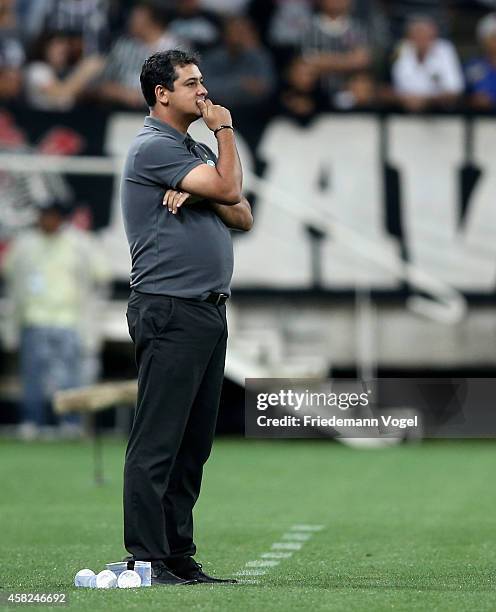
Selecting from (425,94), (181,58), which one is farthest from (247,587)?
(425,94)

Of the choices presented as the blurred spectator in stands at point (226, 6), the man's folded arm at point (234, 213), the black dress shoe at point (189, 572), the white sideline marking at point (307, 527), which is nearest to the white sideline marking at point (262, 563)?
the black dress shoe at point (189, 572)

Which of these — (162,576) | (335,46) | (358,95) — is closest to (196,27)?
(335,46)

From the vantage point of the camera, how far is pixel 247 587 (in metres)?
6.71

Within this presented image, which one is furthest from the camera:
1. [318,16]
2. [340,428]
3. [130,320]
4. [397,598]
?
[318,16]

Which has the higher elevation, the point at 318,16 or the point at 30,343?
the point at 318,16

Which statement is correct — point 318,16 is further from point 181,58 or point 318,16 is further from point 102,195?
point 181,58

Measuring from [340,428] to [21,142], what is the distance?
1205 cm

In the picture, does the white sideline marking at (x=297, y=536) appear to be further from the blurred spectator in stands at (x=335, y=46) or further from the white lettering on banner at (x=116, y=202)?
the blurred spectator in stands at (x=335, y=46)

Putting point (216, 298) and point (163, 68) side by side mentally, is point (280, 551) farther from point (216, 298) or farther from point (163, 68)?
point (163, 68)

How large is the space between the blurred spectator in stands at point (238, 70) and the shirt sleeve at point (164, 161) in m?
12.5

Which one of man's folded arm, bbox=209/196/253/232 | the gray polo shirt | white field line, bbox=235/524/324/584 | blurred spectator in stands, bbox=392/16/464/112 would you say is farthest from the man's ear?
blurred spectator in stands, bbox=392/16/464/112

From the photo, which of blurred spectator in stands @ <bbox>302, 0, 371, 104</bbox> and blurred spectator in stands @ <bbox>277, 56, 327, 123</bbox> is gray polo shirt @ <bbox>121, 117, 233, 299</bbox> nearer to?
blurred spectator in stands @ <bbox>277, 56, 327, 123</bbox>

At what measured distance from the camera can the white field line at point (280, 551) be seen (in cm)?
756

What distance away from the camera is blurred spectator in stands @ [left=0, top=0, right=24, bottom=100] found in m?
19.2
